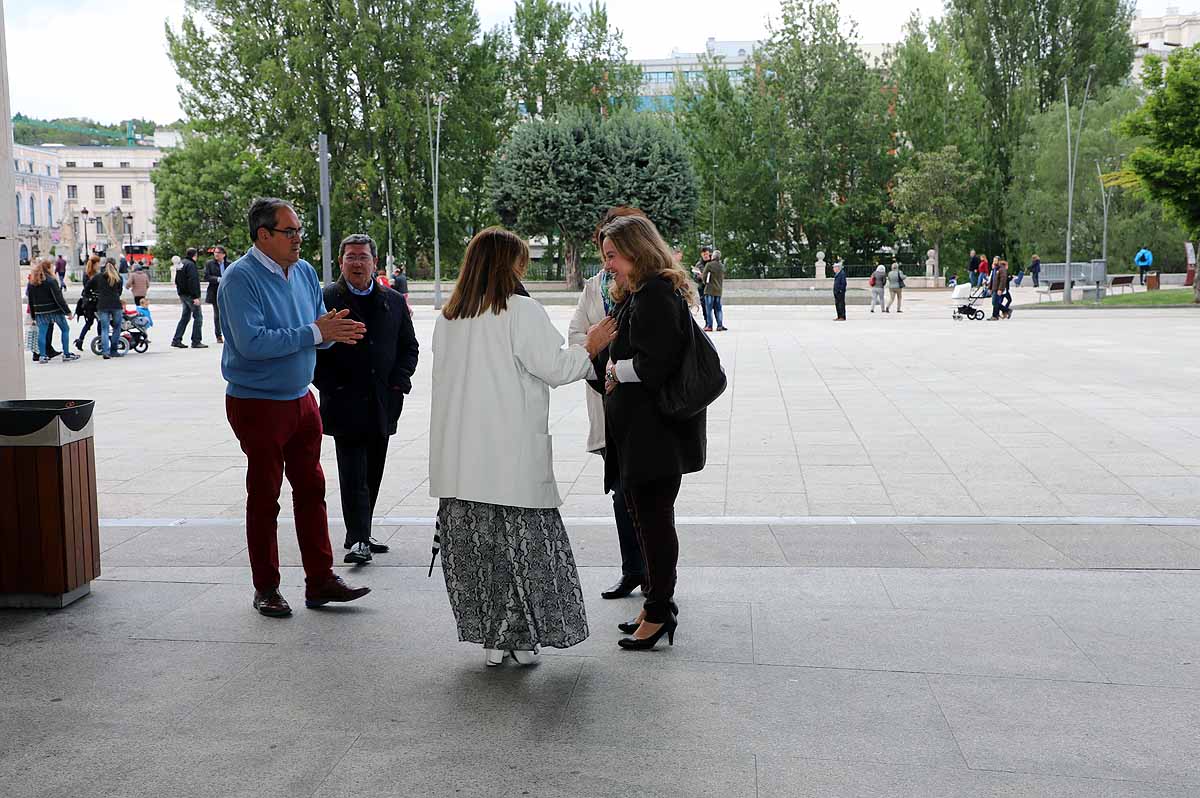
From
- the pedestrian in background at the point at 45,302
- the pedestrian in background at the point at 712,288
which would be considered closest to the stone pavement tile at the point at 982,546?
the pedestrian in background at the point at 45,302

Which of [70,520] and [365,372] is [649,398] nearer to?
[365,372]

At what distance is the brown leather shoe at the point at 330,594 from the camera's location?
17.4 ft

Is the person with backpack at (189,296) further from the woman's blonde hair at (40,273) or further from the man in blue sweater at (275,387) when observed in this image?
the man in blue sweater at (275,387)

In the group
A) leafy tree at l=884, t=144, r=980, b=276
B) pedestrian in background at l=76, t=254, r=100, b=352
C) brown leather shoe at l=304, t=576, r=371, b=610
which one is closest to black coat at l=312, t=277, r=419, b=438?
brown leather shoe at l=304, t=576, r=371, b=610

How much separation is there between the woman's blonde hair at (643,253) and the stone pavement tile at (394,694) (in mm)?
1570

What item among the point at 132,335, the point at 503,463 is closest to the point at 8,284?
the point at 503,463

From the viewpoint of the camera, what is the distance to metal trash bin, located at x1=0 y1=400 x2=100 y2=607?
5137 millimetres

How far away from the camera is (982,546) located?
21.1 ft

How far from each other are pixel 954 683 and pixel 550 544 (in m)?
1.61

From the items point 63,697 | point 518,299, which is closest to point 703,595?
point 518,299

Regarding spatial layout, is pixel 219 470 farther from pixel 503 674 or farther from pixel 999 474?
pixel 999 474

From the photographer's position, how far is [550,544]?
14.6ft

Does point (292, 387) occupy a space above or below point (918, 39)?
below

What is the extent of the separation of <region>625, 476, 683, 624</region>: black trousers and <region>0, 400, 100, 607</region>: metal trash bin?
2553 millimetres
